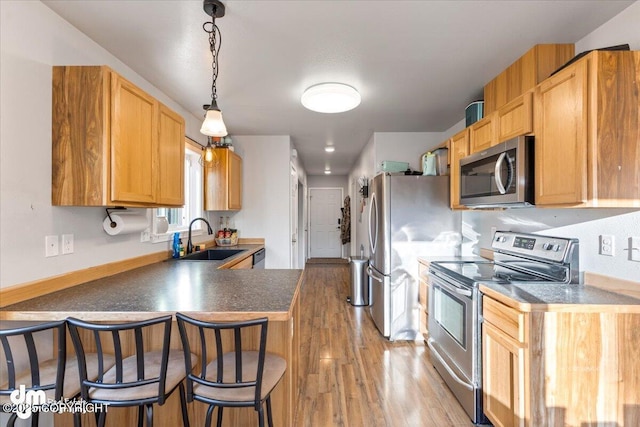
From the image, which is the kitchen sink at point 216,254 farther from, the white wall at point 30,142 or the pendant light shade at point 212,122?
the pendant light shade at point 212,122

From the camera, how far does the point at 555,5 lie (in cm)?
153

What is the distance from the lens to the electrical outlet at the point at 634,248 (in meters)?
1.48

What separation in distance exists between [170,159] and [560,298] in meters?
2.59

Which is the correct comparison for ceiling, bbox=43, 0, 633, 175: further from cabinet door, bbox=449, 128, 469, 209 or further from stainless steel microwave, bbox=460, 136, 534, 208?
stainless steel microwave, bbox=460, 136, 534, 208

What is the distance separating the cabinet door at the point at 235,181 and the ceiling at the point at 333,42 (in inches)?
33.4

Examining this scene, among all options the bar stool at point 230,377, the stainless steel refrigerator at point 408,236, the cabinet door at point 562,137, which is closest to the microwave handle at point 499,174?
the cabinet door at point 562,137

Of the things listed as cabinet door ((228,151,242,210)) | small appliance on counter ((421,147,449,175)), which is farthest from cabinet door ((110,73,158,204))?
small appliance on counter ((421,147,449,175))

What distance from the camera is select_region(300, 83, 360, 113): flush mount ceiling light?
7.86 ft

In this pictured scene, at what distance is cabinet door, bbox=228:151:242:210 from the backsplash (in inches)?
116

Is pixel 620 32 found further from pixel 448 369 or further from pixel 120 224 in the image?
pixel 120 224

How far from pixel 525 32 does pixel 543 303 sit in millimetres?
1562

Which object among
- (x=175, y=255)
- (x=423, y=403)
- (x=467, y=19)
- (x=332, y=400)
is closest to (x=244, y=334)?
(x=332, y=400)

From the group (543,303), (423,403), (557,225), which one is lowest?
(423,403)

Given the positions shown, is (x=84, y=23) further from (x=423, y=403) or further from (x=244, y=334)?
(x=423, y=403)
